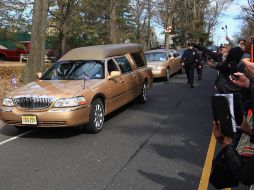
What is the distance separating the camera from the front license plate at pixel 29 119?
8.01 meters

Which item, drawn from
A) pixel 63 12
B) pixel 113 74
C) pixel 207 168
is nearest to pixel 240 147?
pixel 207 168

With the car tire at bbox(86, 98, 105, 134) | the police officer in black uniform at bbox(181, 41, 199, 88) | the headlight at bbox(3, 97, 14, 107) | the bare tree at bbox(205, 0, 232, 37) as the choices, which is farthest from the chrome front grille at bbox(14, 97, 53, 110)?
the bare tree at bbox(205, 0, 232, 37)

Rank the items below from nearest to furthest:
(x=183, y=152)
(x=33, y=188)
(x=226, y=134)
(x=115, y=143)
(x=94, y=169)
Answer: (x=226, y=134) → (x=33, y=188) → (x=94, y=169) → (x=183, y=152) → (x=115, y=143)

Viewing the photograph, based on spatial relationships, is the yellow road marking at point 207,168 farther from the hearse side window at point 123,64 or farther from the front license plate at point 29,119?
the hearse side window at point 123,64

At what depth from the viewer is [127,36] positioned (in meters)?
50.8

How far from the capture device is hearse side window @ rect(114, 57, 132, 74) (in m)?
10.9

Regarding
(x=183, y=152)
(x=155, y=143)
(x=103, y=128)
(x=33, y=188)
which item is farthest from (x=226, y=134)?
(x=103, y=128)

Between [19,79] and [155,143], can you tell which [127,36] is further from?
[155,143]

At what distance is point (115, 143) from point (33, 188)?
252 centimetres

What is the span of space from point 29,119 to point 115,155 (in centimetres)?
195

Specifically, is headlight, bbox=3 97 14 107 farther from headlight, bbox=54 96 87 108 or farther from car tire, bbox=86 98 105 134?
car tire, bbox=86 98 105 134

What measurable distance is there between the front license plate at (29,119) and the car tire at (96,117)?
3.32ft

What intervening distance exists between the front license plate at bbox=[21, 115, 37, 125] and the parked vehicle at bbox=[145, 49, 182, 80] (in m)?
12.4

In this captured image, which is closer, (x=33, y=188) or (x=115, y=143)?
(x=33, y=188)
